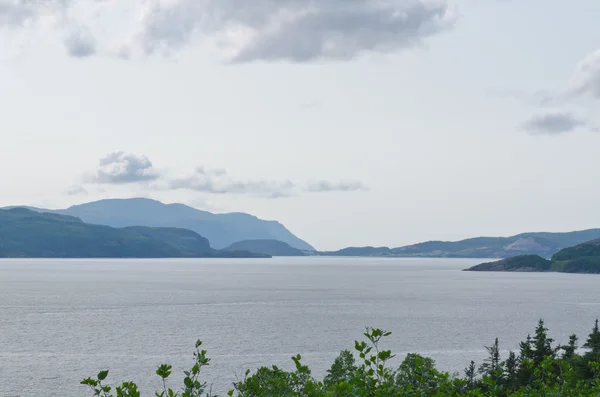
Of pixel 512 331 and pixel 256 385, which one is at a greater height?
pixel 256 385

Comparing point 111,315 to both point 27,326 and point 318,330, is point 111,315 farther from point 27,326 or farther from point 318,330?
point 318,330

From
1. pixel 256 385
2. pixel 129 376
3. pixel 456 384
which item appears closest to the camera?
pixel 256 385

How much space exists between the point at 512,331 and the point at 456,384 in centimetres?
16295

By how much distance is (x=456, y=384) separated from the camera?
16578mm

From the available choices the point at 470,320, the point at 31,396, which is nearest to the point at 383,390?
the point at 31,396

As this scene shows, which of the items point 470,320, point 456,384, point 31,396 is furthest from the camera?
point 470,320

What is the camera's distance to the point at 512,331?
555 feet

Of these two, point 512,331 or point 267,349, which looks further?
point 512,331

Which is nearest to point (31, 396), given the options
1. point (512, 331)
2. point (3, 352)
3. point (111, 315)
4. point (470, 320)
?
point (3, 352)

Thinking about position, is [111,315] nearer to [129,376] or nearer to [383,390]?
[129,376]

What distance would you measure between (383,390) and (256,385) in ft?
10.3

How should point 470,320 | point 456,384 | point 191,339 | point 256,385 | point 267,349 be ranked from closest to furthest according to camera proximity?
point 256,385, point 456,384, point 267,349, point 191,339, point 470,320

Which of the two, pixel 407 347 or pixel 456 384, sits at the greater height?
pixel 456 384

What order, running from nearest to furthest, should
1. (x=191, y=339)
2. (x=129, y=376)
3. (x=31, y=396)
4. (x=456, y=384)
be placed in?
(x=456, y=384)
(x=31, y=396)
(x=129, y=376)
(x=191, y=339)
